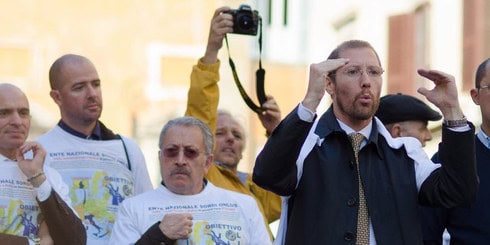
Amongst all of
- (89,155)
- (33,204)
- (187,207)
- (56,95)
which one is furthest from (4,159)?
(187,207)

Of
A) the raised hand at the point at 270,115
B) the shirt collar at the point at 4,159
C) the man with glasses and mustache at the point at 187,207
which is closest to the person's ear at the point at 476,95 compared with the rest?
A: the man with glasses and mustache at the point at 187,207

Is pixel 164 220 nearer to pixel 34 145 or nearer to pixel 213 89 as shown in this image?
pixel 34 145

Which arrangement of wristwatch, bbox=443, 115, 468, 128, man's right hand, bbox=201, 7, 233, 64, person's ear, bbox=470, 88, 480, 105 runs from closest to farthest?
1. wristwatch, bbox=443, 115, 468, 128
2. person's ear, bbox=470, 88, 480, 105
3. man's right hand, bbox=201, 7, 233, 64

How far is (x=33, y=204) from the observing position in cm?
810

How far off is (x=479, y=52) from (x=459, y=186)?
10.7 meters

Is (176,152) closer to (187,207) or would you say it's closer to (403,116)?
(187,207)

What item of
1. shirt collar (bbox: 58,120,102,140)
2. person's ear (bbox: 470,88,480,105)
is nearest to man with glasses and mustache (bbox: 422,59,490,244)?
person's ear (bbox: 470,88,480,105)

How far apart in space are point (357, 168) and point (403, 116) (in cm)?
220

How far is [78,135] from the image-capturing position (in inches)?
340

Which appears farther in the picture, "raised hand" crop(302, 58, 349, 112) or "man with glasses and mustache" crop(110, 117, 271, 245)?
"man with glasses and mustache" crop(110, 117, 271, 245)

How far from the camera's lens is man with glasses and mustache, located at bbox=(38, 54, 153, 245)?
844 cm

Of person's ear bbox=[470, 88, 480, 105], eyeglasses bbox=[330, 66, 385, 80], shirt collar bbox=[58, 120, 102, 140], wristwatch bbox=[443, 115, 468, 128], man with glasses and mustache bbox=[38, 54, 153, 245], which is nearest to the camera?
wristwatch bbox=[443, 115, 468, 128]

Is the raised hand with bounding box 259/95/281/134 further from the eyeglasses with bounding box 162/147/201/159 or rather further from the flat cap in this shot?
the eyeglasses with bounding box 162/147/201/159

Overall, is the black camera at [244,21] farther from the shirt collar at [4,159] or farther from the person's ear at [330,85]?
the person's ear at [330,85]
